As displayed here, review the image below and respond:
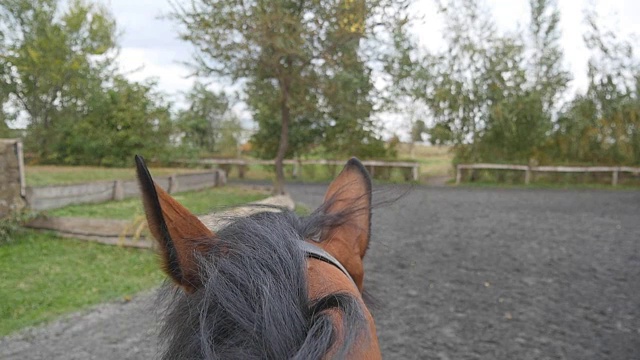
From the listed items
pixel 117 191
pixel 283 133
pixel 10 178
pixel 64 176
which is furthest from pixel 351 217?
pixel 283 133

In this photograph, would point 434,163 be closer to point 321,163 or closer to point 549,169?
point 549,169

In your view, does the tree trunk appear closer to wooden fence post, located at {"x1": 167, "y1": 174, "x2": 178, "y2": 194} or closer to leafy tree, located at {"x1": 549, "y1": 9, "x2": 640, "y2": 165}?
wooden fence post, located at {"x1": 167, "y1": 174, "x2": 178, "y2": 194}

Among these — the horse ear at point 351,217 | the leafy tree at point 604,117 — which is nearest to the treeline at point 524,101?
the leafy tree at point 604,117

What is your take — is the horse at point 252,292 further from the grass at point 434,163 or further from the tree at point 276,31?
the grass at point 434,163

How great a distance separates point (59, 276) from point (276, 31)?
6.08m

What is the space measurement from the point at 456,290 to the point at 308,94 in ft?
22.7

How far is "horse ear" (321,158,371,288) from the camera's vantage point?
1.44 meters

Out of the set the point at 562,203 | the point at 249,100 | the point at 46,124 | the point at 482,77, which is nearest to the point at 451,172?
the point at 482,77

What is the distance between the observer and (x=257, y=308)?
2.80 ft

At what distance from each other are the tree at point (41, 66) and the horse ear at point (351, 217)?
45.6ft

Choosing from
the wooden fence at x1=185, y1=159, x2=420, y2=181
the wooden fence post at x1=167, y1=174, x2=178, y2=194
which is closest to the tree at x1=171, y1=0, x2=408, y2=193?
the wooden fence post at x1=167, y1=174, x2=178, y2=194

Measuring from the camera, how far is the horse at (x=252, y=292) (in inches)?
31.7

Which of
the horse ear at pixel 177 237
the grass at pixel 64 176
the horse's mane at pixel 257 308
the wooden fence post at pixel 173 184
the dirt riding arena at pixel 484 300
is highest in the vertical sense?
the horse ear at pixel 177 237

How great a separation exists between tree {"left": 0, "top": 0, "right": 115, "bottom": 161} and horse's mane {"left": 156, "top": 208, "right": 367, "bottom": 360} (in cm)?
1429
